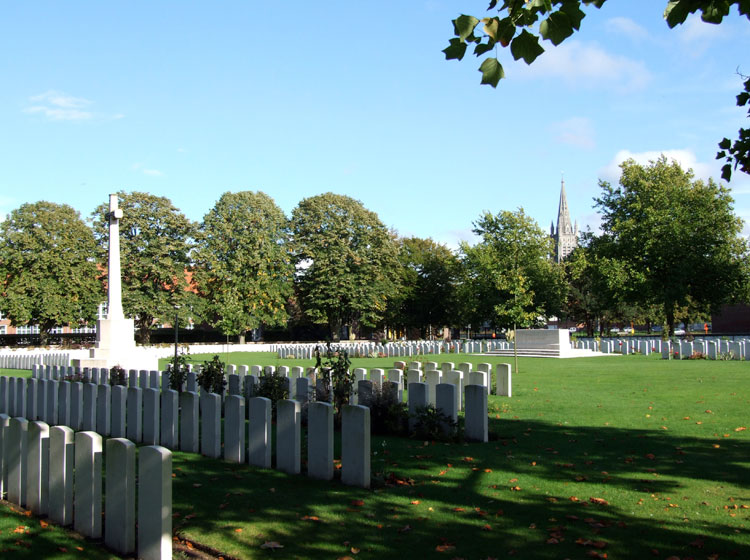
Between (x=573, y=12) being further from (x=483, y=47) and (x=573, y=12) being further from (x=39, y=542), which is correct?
(x=39, y=542)

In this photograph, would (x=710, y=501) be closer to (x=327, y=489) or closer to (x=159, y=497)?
(x=327, y=489)

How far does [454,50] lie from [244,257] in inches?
1781

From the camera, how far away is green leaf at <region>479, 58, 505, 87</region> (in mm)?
3961

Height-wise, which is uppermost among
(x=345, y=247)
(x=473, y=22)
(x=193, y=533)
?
(x=345, y=247)

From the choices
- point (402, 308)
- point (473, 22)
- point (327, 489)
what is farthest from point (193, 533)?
point (402, 308)

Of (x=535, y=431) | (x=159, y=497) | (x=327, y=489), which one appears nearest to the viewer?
(x=159, y=497)

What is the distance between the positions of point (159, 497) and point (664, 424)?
7.50 m

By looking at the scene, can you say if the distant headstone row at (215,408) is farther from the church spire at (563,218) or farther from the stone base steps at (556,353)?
the church spire at (563,218)

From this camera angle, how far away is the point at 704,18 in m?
3.96

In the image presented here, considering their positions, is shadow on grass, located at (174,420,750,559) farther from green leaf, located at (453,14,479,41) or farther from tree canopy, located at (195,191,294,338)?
tree canopy, located at (195,191,294,338)

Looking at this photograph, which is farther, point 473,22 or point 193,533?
point 193,533

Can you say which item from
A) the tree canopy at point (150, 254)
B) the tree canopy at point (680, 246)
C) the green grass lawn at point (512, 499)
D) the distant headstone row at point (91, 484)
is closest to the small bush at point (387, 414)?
the green grass lawn at point (512, 499)

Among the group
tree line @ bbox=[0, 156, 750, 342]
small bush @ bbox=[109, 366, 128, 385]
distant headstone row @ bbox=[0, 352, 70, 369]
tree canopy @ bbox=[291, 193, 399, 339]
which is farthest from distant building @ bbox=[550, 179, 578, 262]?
small bush @ bbox=[109, 366, 128, 385]

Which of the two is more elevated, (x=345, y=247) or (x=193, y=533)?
(x=345, y=247)
